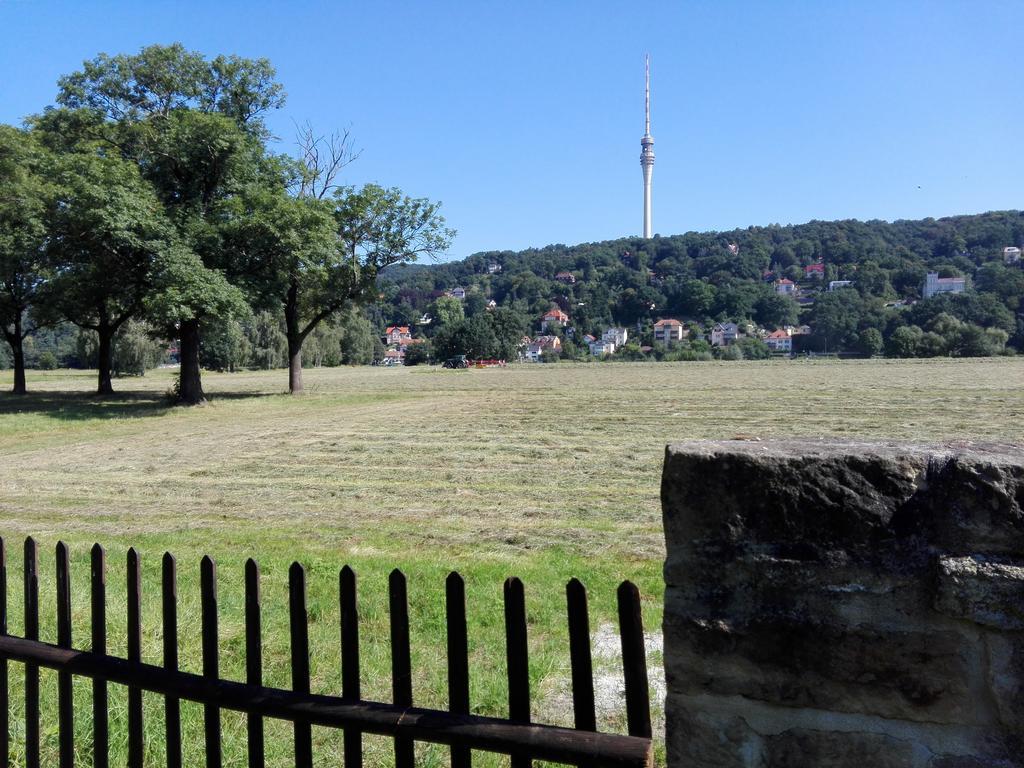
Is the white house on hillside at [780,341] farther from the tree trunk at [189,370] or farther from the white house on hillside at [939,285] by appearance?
the tree trunk at [189,370]

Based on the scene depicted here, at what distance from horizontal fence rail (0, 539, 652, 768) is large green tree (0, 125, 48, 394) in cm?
2437

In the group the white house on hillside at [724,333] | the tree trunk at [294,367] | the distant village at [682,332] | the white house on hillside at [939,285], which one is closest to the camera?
the tree trunk at [294,367]

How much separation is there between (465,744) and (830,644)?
1.05 m

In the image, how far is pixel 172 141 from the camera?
2406 centimetres

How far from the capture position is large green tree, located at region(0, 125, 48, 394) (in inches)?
924

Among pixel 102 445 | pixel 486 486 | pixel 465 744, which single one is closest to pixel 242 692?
pixel 465 744

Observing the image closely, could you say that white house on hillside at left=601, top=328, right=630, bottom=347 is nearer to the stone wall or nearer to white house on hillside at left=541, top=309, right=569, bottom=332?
white house on hillside at left=541, top=309, right=569, bottom=332

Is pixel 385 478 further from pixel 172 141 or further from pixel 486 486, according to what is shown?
pixel 172 141

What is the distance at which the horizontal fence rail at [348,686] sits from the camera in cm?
203

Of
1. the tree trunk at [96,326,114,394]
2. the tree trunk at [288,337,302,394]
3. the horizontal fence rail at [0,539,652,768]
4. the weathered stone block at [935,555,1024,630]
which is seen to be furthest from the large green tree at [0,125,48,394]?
the weathered stone block at [935,555,1024,630]

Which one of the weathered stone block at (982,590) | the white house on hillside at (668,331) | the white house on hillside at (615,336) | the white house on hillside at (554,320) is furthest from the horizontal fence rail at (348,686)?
the white house on hillside at (554,320)

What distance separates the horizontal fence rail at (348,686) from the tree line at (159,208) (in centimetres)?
2018

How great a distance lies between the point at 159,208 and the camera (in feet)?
76.3

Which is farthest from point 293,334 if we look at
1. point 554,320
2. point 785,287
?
point 785,287
